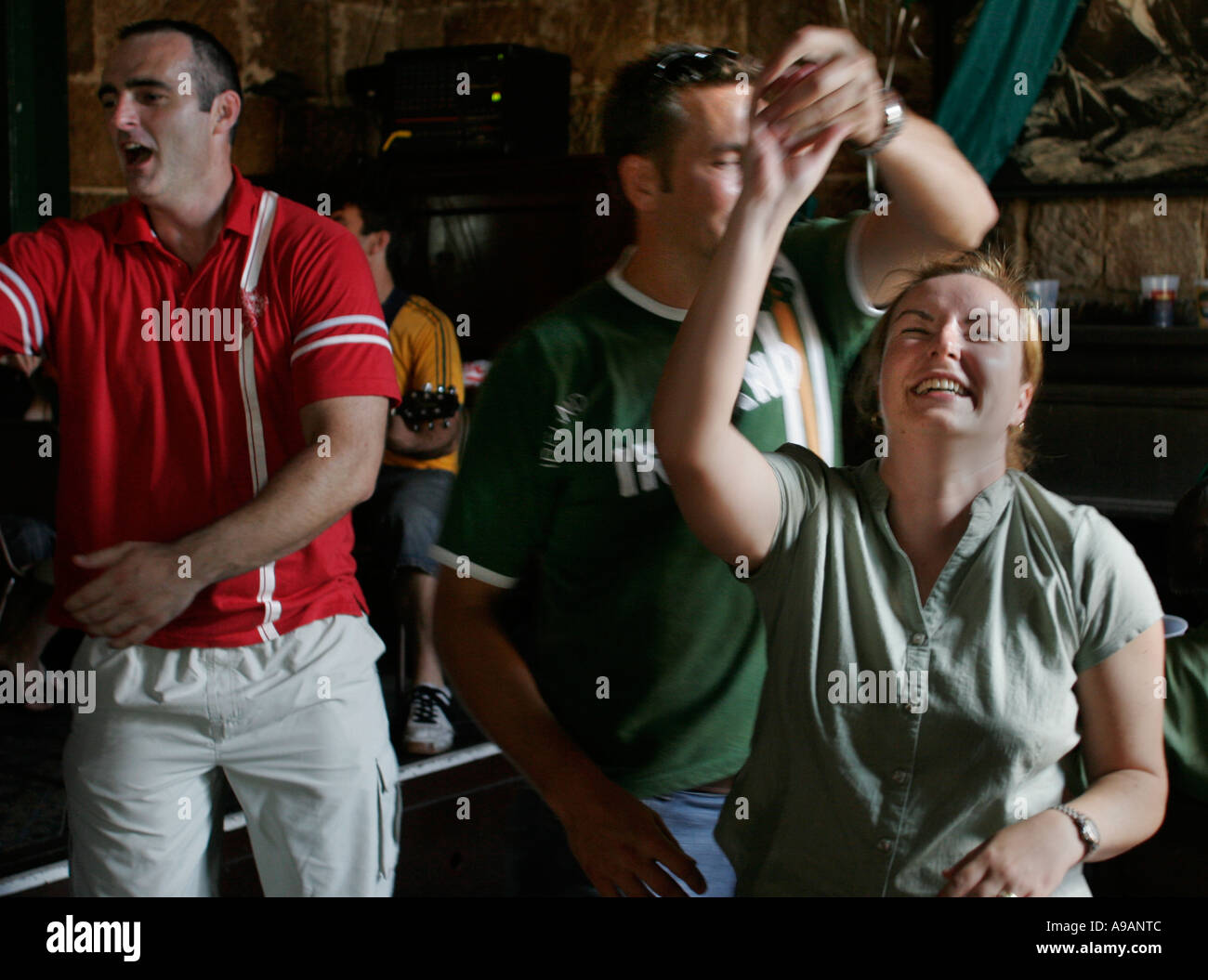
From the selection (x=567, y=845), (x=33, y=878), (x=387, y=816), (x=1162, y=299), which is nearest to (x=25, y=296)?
(x=387, y=816)

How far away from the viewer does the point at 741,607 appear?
1067mm

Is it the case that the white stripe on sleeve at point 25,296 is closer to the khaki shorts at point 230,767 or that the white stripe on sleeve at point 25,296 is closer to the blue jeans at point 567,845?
the khaki shorts at point 230,767

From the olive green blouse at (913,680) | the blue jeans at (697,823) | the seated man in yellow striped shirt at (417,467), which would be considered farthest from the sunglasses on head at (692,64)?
the seated man in yellow striped shirt at (417,467)

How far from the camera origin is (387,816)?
1.51 m

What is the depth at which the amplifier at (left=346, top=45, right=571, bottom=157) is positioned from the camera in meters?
3.75

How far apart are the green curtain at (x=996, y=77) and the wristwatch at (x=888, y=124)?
2445 mm

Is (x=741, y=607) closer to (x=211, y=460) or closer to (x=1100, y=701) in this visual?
(x=1100, y=701)

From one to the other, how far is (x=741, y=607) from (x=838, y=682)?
0.48 ft

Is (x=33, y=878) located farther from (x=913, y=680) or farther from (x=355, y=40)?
(x=355, y=40)

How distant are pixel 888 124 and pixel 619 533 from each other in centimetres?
39

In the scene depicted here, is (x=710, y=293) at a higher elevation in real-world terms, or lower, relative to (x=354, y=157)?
lower
